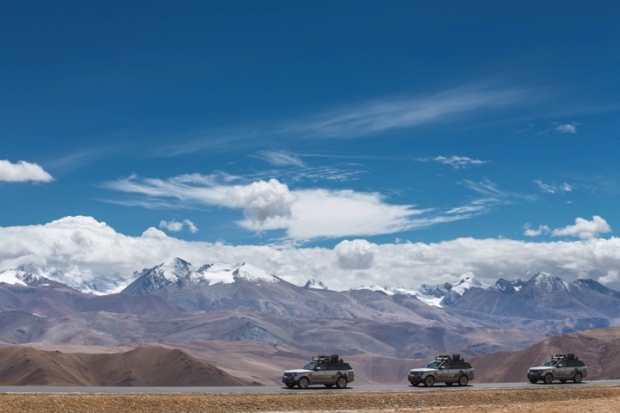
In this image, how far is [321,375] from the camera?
169 ft

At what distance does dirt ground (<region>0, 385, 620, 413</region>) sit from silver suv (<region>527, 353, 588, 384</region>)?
8.19 metres

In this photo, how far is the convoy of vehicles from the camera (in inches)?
2019

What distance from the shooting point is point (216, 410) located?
40312 mm

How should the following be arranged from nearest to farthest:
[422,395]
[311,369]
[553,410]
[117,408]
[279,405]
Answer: [553,410], [117,408], [279,405], [422,395], [311,369]

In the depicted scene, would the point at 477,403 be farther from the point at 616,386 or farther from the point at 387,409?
the point at 616,386

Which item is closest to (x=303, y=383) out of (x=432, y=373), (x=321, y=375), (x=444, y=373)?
(x=321, y=375)

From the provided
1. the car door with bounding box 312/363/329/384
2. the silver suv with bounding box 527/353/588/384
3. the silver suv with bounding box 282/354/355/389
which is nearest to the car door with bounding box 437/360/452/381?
the silver suv with bounding box 282/354/355/389

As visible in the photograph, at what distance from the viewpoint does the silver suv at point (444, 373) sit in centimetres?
5400

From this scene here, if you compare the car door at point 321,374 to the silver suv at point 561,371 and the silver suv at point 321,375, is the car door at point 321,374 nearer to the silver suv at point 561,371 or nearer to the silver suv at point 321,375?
the silver suv at point 321,375

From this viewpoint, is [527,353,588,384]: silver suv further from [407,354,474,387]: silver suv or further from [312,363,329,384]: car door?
[312,363,329,384]: car door

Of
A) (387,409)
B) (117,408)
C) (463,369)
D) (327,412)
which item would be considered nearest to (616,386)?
(463,369)

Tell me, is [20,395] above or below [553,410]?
above

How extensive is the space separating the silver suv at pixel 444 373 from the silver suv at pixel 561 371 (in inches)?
245

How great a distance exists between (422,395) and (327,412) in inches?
332
